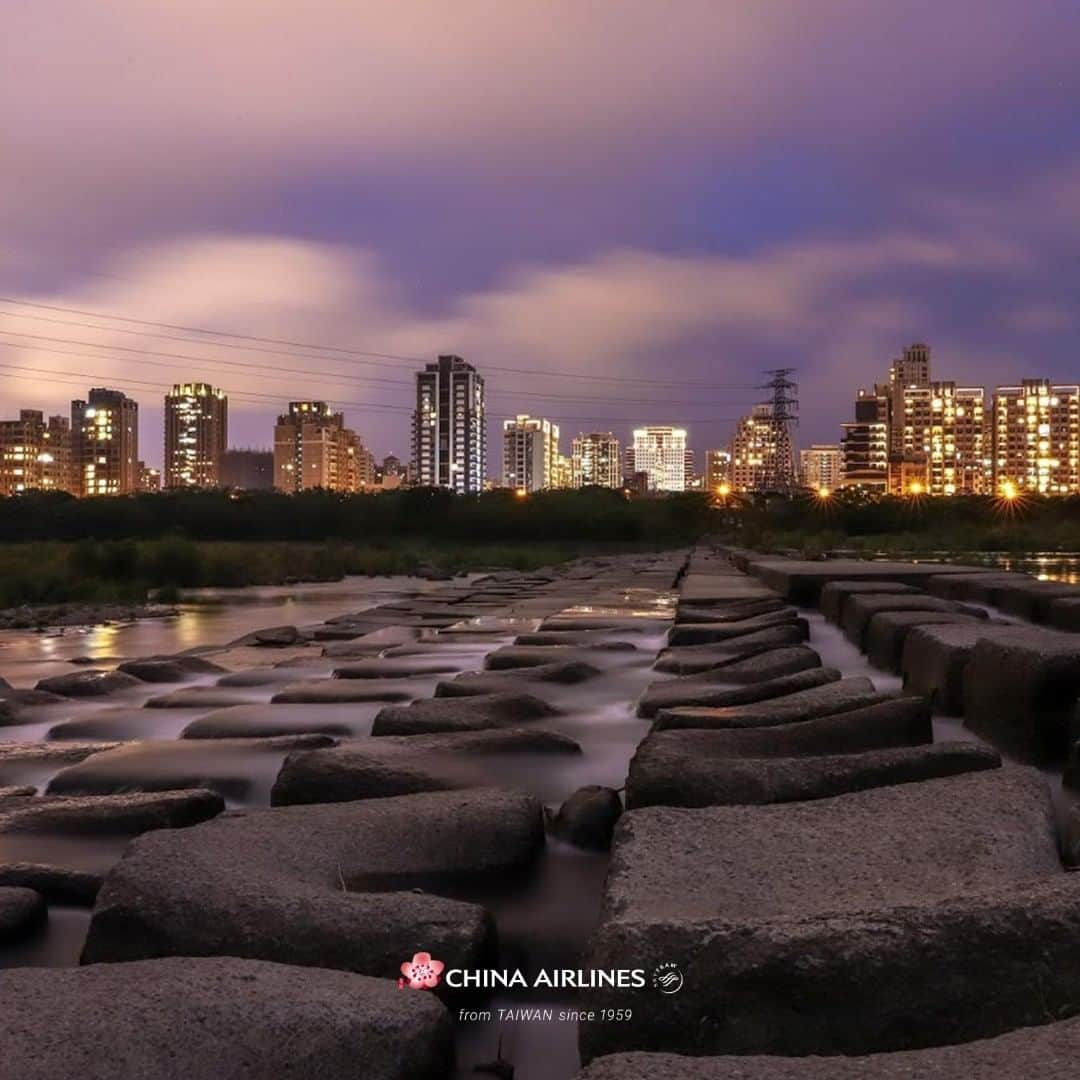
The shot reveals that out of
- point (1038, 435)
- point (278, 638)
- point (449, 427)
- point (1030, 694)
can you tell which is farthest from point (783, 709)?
point (1038, 435)

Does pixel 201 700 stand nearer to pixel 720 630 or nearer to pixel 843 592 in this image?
pixel 720 630

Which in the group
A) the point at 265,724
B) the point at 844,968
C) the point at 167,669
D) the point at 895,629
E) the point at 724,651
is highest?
the point at 895,629

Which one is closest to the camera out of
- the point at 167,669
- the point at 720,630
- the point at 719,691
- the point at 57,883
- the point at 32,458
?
the point at 57,883

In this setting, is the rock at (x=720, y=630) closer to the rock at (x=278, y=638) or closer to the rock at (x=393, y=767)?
the rock at (x=393, y=767)

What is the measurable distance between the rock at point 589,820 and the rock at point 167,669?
17.6 ft

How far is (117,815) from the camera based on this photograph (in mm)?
3180

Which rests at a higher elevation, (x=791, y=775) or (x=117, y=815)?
(x=791, y=775)

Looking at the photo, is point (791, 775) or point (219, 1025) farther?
point (791, 775)

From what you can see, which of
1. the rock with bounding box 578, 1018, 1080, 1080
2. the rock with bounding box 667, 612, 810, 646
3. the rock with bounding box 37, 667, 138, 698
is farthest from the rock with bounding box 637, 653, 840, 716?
the rock with bounding box 37, 667, 138, 698

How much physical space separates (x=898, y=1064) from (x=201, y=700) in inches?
203

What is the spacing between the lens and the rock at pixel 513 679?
5.24 metres

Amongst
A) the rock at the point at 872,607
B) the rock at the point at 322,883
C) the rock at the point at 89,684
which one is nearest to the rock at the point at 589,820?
the rock at the point at 322,883

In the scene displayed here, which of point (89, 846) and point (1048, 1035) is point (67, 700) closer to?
point (89, 846)

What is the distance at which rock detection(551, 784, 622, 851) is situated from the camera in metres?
3.02
